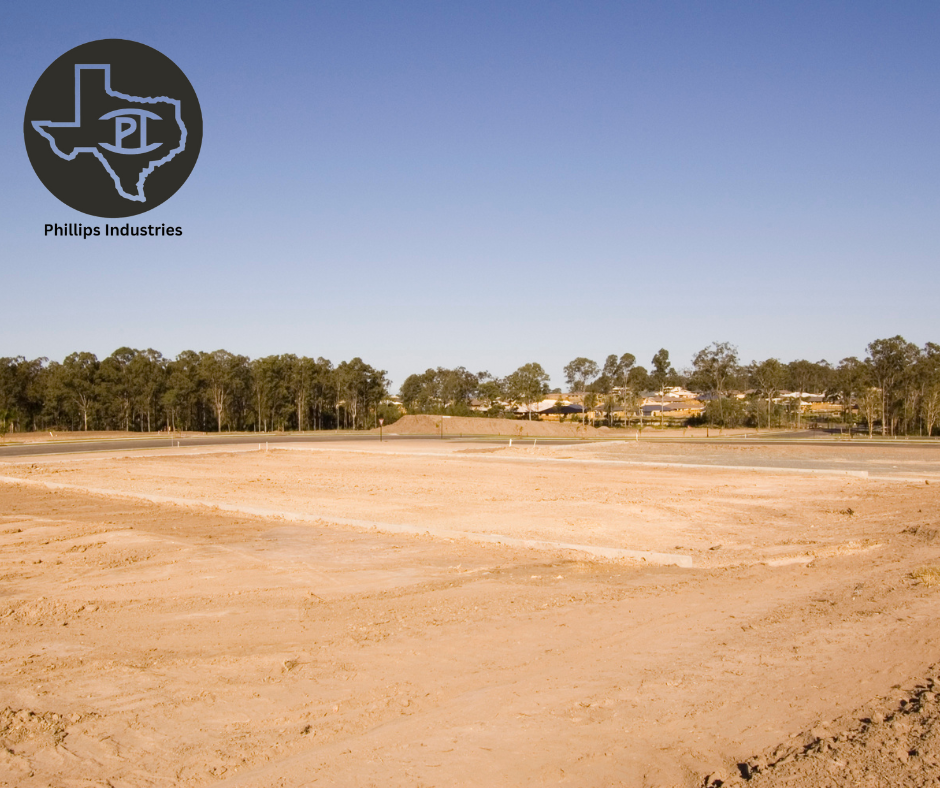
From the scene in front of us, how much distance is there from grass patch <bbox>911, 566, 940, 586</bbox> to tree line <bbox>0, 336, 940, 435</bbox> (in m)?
59.8

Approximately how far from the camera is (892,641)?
757 centimetres

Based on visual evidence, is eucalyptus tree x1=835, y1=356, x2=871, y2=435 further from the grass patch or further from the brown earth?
the grass patch

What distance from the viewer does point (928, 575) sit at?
10.5 m

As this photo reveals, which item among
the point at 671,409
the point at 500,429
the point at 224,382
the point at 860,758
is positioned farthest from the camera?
the point at 671,409

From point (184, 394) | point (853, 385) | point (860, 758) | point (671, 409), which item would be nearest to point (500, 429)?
point (184, 394)

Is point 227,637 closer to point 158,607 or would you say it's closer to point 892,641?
point 158,607

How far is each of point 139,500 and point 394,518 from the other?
320 inches

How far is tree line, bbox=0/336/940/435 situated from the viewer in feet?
231

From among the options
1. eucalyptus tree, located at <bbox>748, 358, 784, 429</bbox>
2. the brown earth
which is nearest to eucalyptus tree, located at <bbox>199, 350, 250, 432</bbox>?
the brown earth

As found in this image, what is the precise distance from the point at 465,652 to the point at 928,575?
6.91 m

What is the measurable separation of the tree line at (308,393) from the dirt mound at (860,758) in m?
66.2

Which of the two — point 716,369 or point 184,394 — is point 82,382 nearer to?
point 184,394

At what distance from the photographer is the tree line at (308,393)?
231ft

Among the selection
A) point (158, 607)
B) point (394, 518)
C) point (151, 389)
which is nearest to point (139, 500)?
point (394, 518)
